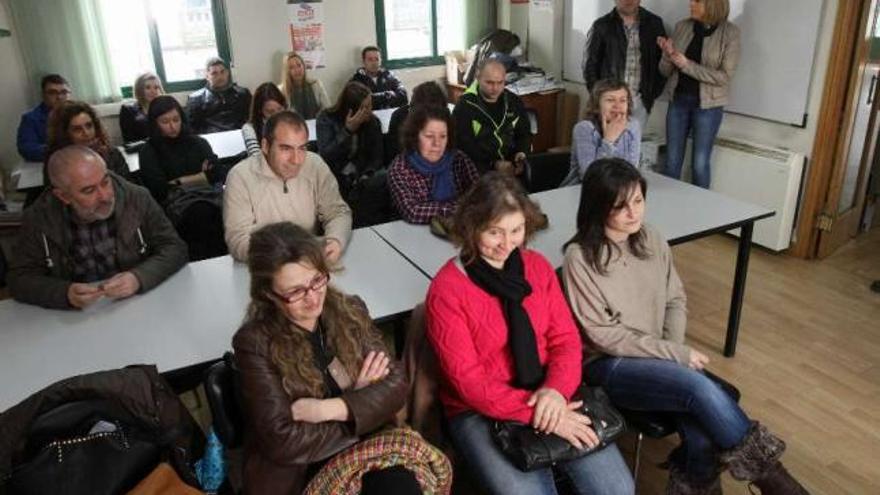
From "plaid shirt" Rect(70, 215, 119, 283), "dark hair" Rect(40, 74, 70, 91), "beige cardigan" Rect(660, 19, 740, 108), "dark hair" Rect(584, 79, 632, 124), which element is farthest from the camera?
"dark hair" Rect(40, 74, 70, 91)

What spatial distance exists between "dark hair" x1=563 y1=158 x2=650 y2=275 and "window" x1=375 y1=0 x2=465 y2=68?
449 centimetres

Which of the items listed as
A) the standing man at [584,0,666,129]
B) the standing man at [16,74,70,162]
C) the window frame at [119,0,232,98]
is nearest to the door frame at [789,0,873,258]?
the standing man at [584,0,666,129]

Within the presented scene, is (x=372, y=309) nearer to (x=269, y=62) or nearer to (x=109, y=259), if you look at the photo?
(x=109, y=259)

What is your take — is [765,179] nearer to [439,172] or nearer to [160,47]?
[439,172]

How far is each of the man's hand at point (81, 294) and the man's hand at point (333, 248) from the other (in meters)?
0.72

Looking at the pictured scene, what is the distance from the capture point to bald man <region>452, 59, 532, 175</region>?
3.60 meters

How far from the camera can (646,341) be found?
6.29 ft

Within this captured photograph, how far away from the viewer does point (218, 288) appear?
211 centimetres

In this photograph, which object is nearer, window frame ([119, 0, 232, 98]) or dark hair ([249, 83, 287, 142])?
dark hair ([249, 83, 287, 142])

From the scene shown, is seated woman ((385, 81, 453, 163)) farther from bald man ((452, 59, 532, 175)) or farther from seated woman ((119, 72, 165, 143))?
seated woman ((119, 72, 165, 143))

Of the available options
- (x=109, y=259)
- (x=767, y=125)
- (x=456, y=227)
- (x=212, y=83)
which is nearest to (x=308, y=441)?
(x=456, y=227)

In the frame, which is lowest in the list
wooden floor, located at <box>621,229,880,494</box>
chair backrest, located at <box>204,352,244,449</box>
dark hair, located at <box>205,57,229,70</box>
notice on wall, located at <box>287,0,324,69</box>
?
wooden floor, located at <box>621,229,880,494</box>

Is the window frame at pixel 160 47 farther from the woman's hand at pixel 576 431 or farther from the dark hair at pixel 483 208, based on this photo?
the woman's hand at pixel 576 431

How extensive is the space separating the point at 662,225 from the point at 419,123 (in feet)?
3.46
